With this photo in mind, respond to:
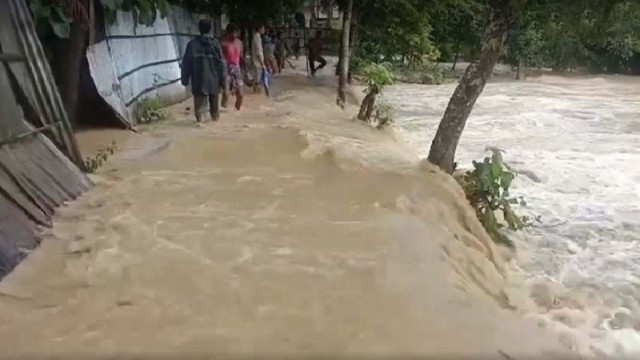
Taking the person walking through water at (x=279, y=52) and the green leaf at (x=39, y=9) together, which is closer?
the green leaf at (x=39, y=9)

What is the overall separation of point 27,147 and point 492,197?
508 cm

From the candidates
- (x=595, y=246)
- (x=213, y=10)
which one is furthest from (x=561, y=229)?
(x=213, y=10)

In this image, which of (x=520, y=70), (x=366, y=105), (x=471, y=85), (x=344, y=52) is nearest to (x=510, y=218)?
(x=471, y=85)

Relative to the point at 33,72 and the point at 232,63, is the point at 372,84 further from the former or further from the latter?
the point at 33,72

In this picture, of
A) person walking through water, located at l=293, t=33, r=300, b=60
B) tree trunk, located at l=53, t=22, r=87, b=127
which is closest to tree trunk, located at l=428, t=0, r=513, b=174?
tree trunk, located at l=53, t=22, r=87, b=127

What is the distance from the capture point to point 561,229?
10.2 metres

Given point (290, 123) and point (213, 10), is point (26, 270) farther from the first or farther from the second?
point (213, 10)

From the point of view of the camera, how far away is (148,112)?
1203 cm

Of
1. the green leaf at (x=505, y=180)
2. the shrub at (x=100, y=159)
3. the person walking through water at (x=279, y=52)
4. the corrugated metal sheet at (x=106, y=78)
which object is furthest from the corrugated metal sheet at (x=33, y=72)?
the person walking through water at (x=279, y=52)

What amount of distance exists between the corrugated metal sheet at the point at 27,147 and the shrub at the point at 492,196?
424 centimetres

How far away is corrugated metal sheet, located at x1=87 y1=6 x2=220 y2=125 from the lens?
10.8m

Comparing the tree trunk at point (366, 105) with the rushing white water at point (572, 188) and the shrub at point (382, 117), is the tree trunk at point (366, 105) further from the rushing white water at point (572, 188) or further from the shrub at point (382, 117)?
the rushing white water at point (572, 188)

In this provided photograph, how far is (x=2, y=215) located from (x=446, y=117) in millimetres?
6114

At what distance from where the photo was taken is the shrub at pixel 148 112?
38.8ft
